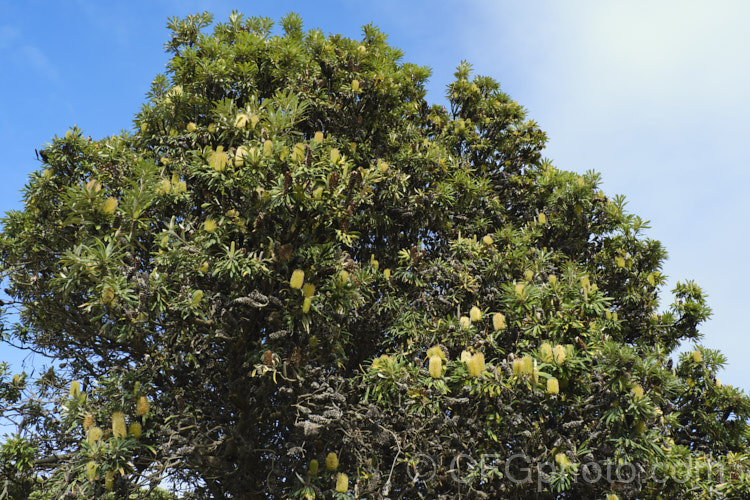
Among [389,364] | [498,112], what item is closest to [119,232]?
[389,364]

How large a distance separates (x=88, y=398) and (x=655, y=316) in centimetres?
676

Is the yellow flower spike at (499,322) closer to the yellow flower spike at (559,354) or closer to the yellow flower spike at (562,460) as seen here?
the yellow flower spike at (559,354)

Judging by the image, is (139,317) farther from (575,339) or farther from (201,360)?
(575,339)

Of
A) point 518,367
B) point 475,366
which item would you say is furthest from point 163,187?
point 518,367

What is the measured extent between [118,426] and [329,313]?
2.09 m

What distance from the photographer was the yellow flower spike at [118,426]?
476cm

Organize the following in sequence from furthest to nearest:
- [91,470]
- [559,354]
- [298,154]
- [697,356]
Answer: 1. [697,356]
2. [559,354]
3. [298,154]
4. [91,470]

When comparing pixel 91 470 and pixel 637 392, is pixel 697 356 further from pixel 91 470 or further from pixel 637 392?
pixel 91 470

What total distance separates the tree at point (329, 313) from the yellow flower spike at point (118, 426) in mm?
17

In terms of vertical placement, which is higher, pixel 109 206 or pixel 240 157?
pixel 240 157

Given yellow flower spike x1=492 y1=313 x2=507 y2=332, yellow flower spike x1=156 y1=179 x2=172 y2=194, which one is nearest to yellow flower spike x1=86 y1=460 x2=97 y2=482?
yellow flower spike x1=156 y1=179 x2=172 y2=194

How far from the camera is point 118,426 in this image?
4.79 m

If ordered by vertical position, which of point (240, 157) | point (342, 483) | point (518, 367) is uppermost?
point (240, 157)

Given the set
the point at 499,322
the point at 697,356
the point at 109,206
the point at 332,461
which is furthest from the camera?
the point at 697,356
